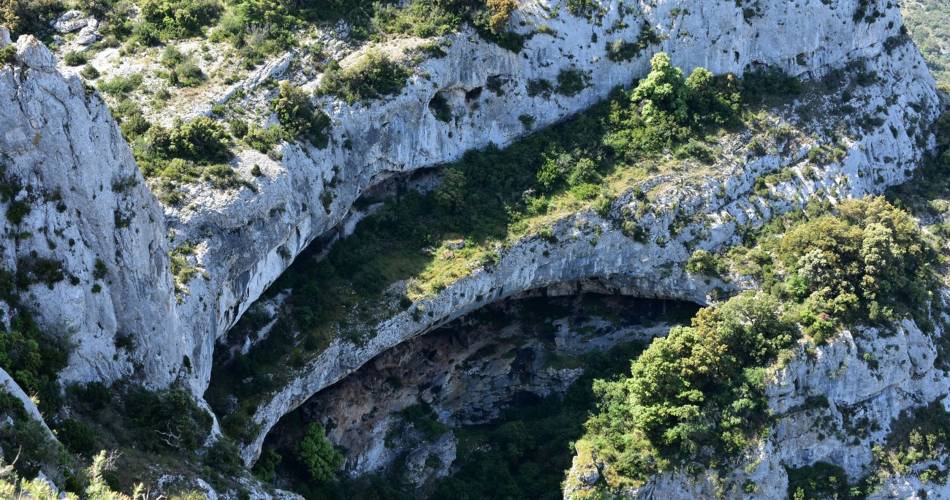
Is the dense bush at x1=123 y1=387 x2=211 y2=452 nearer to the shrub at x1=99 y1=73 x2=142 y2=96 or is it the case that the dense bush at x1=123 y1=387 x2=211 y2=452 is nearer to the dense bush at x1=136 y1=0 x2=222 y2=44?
the shrub at x1=99 y1=73 x2=142 y2=96

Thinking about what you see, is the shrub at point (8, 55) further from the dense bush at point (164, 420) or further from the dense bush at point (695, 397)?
the dense bush at point (695, 397)

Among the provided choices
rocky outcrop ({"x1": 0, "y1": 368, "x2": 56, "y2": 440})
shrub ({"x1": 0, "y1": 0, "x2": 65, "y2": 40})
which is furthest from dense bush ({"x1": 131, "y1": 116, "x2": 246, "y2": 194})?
rocky outcrop ({"x1": 0, "y1": 368, "x2": 56, "y2": 440})

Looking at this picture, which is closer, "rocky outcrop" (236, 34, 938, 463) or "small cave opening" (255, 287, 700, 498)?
"rocky outcrop" (236, 34, 938, 463)

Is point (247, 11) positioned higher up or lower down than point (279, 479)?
higher up

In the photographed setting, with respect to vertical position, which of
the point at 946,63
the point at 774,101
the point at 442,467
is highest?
the point at 774,101

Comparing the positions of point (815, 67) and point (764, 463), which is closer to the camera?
point (764, 463)

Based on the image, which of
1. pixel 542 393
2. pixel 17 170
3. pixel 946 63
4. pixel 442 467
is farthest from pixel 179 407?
pixel 946 63

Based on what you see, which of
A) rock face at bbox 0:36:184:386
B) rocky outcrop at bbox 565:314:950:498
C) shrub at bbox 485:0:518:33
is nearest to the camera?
rock face at bbox 0:36:184:386

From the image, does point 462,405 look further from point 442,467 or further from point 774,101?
point 774,101
